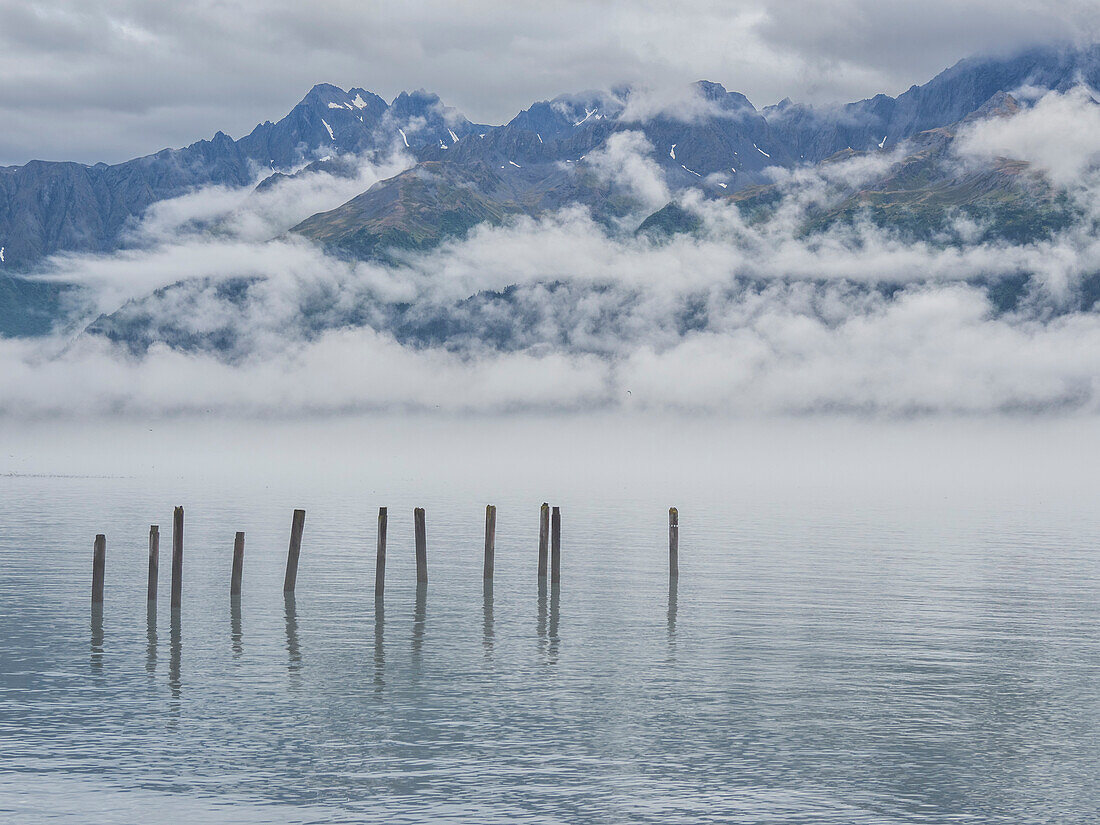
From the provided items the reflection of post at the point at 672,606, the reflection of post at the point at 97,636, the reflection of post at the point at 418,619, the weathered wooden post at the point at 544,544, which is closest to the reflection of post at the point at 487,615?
the reflection of post at the point at 418,619

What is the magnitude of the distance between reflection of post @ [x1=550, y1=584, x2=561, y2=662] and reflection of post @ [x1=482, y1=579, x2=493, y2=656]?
236cm

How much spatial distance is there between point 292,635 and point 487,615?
982cm

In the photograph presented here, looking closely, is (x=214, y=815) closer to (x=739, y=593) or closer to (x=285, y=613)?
(x=285, y=613)

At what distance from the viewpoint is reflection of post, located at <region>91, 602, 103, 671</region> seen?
40.2 m

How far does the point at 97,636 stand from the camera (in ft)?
150

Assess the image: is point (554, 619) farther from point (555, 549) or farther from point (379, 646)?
point (555, 549)

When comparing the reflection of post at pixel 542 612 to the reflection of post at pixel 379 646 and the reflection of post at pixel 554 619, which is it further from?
the reflection of post at pixel 379 646

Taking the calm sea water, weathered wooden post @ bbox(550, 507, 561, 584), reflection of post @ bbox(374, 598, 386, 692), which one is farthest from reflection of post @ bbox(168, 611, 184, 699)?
weathered wooden post @ bbox(550, 507, 561, 584)

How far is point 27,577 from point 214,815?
45.6m

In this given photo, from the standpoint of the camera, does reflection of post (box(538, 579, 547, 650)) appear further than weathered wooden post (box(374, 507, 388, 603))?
No

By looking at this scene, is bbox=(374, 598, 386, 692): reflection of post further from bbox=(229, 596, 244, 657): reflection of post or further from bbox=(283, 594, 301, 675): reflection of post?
bbox=(229, 596, 244, 657): reflection of post

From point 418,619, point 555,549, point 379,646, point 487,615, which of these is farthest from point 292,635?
point 555,549

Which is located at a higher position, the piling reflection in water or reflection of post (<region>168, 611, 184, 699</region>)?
the piling reflection in water

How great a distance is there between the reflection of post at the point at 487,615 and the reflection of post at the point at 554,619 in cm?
236
